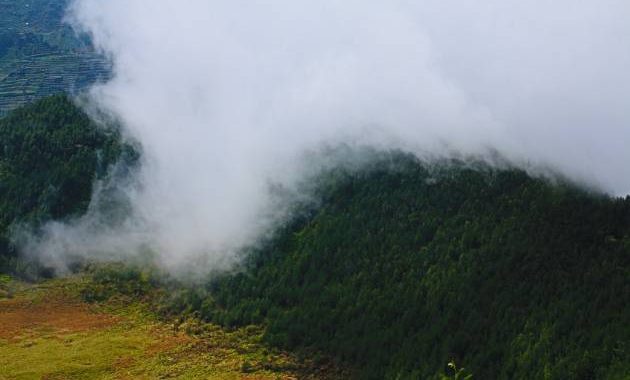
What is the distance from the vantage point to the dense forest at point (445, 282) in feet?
450

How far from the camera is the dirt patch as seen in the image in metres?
169

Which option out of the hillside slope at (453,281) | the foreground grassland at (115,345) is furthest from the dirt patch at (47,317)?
the hillside slope at (453,281)

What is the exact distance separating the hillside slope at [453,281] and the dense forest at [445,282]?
0.31m

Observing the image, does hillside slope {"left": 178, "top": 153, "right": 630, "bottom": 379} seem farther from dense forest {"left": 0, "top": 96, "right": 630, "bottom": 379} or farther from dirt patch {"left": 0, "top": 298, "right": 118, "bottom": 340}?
dirt patch {"left": 0, "top": 298, "right": 118, "bottom": 340}

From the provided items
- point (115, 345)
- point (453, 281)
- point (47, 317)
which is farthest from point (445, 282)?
point (47, 317)

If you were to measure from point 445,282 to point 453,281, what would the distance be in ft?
5.87

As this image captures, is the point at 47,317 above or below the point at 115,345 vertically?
above

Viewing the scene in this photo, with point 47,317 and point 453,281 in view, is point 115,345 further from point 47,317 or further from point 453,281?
point 453,281

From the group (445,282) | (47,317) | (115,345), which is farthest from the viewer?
(47,317)

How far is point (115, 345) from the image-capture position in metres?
162

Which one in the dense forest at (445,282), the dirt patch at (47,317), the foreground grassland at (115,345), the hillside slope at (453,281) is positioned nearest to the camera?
the hillside slope at (453,281)

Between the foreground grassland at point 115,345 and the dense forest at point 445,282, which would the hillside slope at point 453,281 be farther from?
the foreground grassland at point 115,345

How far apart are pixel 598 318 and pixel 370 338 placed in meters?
46.7

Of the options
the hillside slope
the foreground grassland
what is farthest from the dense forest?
the foreground grassland
